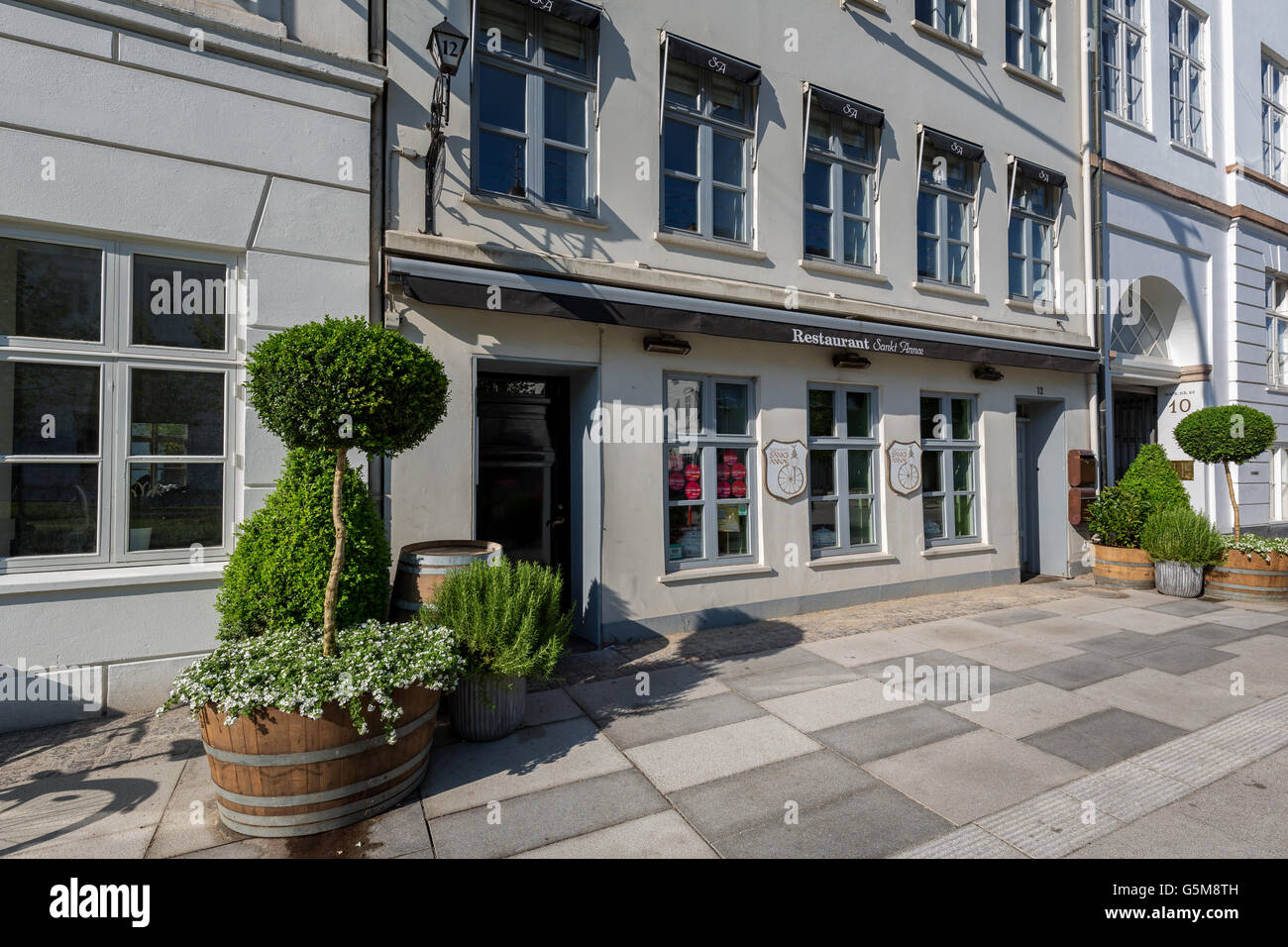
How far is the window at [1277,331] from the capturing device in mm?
14148

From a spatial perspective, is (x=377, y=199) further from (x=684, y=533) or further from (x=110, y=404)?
(x=684, y=533)

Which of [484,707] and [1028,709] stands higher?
[484,707]

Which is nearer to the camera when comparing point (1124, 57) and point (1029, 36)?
point (1029, 36)

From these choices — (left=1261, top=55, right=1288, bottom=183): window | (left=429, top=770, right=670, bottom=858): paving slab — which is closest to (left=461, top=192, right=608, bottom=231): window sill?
(left=429, top=770, right=670, bottom=858): paving slab

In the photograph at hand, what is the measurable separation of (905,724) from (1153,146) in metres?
13.2

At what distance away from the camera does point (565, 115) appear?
6.89 meters

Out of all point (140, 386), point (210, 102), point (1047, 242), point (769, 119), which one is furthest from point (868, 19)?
point (140, 386)

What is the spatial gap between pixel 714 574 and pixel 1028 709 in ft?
10.9

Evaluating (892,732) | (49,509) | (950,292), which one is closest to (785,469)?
(892,732)

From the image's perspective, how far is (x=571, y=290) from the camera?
637 cm

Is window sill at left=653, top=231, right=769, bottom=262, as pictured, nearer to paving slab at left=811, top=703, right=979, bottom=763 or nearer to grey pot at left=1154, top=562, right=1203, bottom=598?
paving slab at left=811, top=703, right=979, bottom=763

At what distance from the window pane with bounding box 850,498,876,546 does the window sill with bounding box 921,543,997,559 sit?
967 millimetres

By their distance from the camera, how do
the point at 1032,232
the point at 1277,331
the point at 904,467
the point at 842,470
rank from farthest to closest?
the point at 1277,331 → the point at 1032,232 → the point at 904,467 → the point at 842,470
